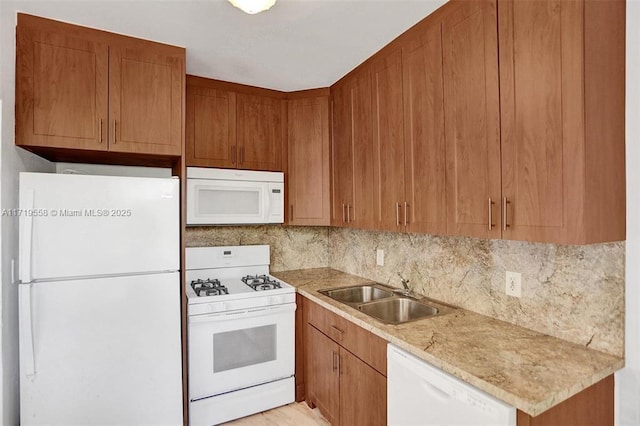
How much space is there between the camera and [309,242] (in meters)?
3.10

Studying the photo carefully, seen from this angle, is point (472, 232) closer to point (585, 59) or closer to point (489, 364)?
point (489, 364)

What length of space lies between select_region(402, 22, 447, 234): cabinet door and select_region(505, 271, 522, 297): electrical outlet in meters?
0.40

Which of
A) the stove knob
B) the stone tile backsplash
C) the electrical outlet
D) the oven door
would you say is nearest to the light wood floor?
the oven door

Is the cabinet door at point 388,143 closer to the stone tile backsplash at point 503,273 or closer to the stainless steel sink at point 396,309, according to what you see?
the stone tile backsplash at point 503,273

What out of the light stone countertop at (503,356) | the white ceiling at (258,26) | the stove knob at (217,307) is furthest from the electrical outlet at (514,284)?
the stove knob at (217,307)

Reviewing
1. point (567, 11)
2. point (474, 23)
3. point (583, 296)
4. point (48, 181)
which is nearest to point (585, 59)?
point (567, 11)

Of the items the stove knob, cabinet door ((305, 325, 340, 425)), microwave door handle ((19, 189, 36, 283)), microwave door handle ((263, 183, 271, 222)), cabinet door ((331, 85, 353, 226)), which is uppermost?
cabinet door ((331, 85, 353, 226))

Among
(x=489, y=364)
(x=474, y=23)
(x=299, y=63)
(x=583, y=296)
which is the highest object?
(x=299, y=63)

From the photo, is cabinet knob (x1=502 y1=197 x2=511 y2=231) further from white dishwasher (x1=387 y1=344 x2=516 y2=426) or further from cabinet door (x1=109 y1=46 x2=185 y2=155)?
cabinet door (x1=109 y1=46 x2=185 y2=155)

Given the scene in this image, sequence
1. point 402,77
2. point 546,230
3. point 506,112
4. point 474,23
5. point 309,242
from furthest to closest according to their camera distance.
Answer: point 309,242
point 402,77
point 474,23
point 506,112
point 546,230

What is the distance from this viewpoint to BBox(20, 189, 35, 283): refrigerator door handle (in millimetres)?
1585

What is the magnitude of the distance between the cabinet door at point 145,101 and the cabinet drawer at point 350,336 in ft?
4.53

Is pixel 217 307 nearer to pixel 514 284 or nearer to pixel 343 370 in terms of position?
pixel 343 370

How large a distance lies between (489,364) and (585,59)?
43.4 inches
